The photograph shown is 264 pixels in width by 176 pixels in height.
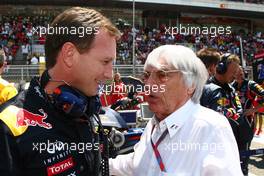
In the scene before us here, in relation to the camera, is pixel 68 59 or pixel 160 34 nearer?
pixel 68 59

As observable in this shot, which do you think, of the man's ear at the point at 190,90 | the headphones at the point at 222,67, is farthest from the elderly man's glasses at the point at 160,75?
the headphones at the point at 222,67

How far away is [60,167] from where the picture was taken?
1.49 meters

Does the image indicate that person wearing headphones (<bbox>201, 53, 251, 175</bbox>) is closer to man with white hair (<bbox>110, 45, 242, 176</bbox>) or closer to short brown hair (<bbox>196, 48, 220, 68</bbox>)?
short brown hair (<bbox>196, 48, 220, 68</bbox>)

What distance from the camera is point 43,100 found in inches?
60.2

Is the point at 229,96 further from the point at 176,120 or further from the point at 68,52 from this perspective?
the point at 68,52

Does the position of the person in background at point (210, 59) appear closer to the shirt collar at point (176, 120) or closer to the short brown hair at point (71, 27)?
the shirt collar at point (176, 120)

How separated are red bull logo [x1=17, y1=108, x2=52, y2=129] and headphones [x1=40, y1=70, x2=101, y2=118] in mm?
67

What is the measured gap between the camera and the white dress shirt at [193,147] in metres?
1.83

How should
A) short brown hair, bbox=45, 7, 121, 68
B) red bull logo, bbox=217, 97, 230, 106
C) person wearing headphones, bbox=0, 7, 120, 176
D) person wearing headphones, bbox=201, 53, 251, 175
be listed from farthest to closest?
person wearing headphones, bbox=201, 53, 251, 175, red bull logo, bbox=217, 97, 230, 106, short brown hair, bbox=45, 7, 121, 68, person wearing headphones, bbox=0, 7, 120, 176

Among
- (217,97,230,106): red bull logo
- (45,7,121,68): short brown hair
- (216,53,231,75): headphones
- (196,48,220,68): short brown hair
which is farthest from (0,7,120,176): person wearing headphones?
(216,53,231,75): headphones

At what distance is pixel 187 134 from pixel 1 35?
24857 millimetres

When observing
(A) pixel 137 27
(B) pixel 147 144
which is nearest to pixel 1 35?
(A) pixel 137 27

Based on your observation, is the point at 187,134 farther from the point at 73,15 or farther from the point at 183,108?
the point at 73,15

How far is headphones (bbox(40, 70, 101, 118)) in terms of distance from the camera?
1508 millimetres
